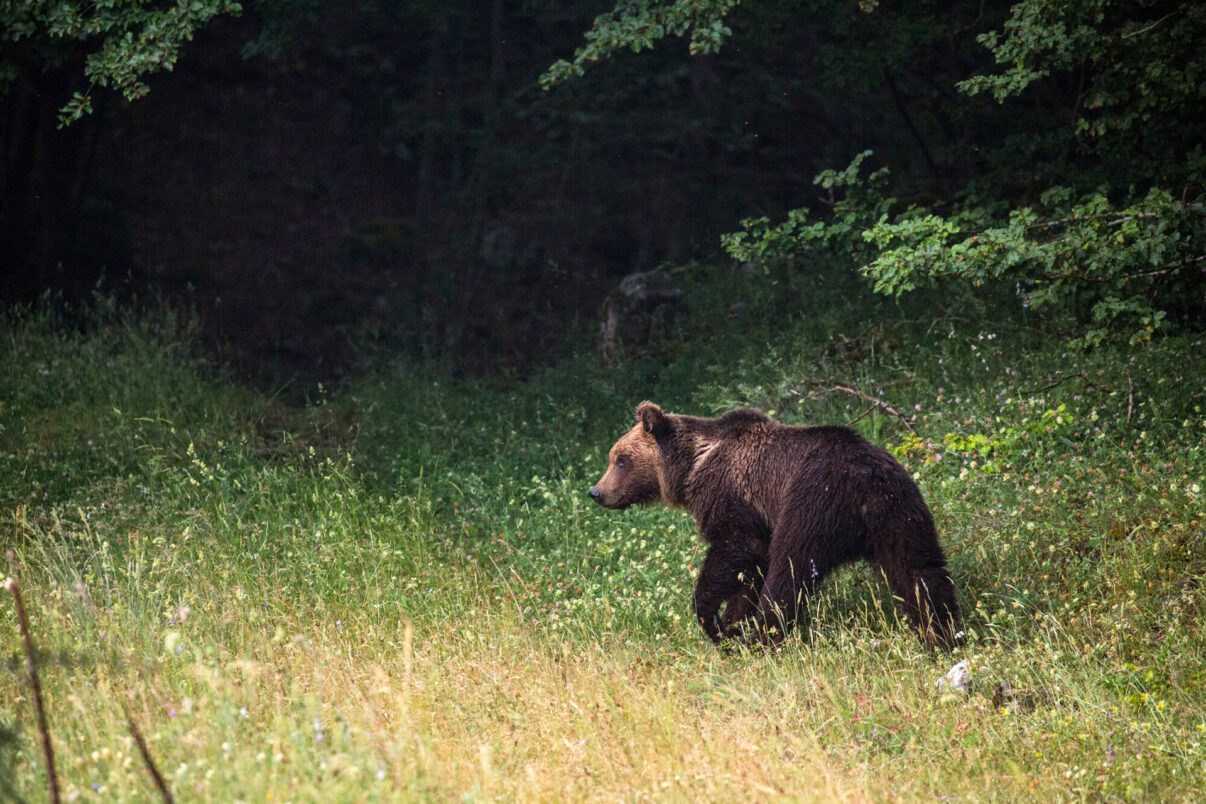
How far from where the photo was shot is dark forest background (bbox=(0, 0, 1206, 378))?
12.7m

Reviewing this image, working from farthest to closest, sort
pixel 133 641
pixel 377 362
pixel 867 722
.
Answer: pixel 377 362
pixel 133 641
pixel 867 722

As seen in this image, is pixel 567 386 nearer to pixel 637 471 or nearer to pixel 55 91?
pixel 637 471

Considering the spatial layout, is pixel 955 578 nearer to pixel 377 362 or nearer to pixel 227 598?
pixel 227 598

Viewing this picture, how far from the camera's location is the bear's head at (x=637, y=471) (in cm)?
625

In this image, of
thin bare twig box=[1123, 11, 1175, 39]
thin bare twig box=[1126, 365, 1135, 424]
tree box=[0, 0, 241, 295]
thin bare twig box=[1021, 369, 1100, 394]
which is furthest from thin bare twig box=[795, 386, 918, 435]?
tree box=[0, 0, 241, 295]

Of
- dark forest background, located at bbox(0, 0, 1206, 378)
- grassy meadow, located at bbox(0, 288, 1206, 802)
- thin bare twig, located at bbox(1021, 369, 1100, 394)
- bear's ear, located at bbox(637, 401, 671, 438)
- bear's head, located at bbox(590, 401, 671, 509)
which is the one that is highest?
dark forest background, located at bbox(0, 0, 1206, 378)

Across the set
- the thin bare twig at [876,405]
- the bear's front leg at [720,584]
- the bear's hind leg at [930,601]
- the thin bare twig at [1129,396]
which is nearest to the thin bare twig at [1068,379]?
the thin bare twig at [1129,396]

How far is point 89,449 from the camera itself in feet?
28.6

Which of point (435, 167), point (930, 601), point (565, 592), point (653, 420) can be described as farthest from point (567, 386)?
point (930, 601)

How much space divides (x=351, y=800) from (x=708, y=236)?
1214cm

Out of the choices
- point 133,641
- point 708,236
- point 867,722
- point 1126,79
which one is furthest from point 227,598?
point 708,236

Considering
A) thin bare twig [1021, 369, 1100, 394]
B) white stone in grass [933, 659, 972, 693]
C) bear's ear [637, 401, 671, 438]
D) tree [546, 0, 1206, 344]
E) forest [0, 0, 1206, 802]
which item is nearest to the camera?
forest [0, 0, 1206, 802]

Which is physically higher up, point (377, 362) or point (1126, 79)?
point (1126, 79)

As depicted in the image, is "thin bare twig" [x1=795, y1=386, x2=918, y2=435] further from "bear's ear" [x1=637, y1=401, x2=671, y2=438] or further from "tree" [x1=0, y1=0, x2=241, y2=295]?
"tree" [x1=0, y1=0, x2=241, y2=295]
